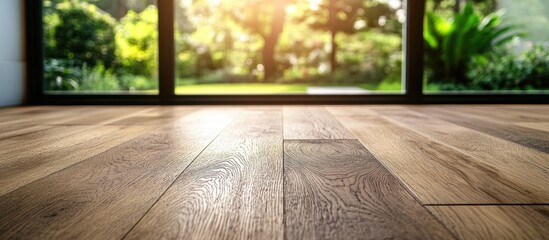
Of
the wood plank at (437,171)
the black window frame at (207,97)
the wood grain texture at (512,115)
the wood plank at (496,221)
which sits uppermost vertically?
the black window frame at (207,97)

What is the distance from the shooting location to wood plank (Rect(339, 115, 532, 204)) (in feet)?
2.42

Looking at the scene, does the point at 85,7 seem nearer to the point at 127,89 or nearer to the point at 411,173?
the point at 127,89

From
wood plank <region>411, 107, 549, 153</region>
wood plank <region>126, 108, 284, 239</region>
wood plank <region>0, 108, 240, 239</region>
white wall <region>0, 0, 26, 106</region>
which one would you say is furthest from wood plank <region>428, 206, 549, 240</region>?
white wall <region>0, 0, 26, 106</region>

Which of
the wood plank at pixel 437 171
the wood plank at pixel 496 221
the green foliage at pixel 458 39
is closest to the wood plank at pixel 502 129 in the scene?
the wood plank at pixel 437 171

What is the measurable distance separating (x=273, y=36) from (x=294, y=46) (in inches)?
6.3

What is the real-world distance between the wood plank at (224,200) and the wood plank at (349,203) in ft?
0.09

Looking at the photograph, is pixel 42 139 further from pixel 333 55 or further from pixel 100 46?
pixel 333 55

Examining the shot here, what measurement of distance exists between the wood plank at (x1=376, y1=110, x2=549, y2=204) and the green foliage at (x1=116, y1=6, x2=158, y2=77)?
1655 millimetres

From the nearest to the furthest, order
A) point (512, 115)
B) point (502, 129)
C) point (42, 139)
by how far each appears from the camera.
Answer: point (42, 139), point (502, 129), point (512, 115)

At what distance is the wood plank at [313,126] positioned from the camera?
1431 millimetres

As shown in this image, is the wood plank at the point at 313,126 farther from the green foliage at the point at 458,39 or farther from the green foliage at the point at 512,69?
the green foliage at the point at 512,69

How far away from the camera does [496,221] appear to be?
0.62 meters

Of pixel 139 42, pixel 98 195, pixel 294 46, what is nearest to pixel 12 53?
pixel 139 42

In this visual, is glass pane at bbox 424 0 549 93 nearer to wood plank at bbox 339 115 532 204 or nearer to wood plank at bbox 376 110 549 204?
Result: wood plank at bbox 376 110 549 204
